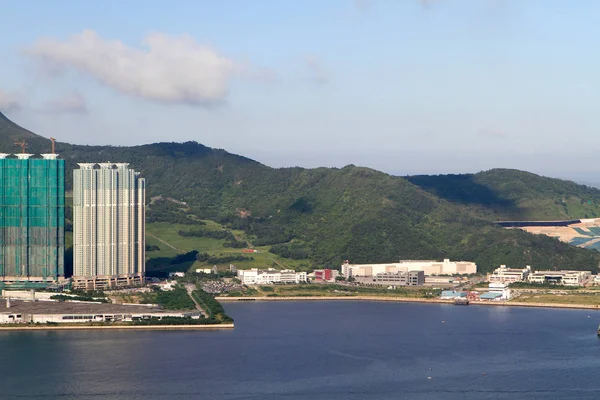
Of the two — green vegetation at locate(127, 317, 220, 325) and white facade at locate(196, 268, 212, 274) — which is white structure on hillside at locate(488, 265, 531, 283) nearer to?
white facade at locate(196, 268, 212, 274)

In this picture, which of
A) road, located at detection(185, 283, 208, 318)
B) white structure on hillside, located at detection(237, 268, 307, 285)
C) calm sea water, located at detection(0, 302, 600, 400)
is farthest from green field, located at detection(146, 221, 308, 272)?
calm sea water, located at detection(0, 302, 600, 400)

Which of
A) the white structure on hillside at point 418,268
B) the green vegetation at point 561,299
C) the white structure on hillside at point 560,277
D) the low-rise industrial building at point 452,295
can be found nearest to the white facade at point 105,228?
the white structure on hillside at point 418,268

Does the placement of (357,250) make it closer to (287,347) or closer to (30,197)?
(30,197)

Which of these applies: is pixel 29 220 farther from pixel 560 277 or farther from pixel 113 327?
pixel 560 277

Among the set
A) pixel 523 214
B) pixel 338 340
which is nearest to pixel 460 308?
pixel 338 340

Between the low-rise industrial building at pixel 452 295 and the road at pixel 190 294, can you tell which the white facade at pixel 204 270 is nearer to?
the road at pixel 190 294

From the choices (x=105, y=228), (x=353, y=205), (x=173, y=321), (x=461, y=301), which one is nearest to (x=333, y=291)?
(x=461, y=301)

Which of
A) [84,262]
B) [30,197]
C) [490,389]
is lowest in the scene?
[490,389]
